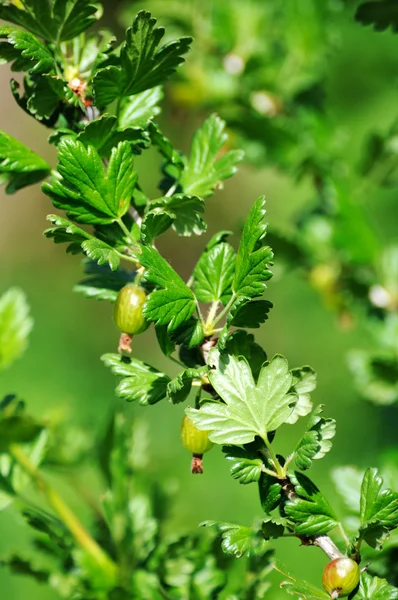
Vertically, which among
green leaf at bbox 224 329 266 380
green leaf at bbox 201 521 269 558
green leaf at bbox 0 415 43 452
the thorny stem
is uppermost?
green leaf at bbox 224 329 266 380

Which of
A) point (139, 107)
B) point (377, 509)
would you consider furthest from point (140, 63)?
point (377, 509)

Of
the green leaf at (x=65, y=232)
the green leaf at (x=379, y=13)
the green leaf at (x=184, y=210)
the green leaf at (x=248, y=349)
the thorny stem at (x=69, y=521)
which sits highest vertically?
the green leaf at (x=379, y=13)

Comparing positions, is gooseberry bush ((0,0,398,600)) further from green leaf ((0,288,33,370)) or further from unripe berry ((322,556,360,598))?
green leaf ((0,288,33,370))

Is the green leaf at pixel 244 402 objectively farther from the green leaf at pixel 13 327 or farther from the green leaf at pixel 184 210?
the green leaf at pixel 13 327

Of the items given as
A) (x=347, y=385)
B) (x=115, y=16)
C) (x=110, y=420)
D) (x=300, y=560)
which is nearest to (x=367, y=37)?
(x=115, y=16)

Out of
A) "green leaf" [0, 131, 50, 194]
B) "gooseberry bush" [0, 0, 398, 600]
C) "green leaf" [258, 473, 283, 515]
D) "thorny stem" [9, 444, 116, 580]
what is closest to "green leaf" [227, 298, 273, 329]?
"gooseberry bush" [0, 0, 398, 600]

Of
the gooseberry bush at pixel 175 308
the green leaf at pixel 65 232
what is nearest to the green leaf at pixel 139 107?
the gooseberry bush at pixel 175 308
